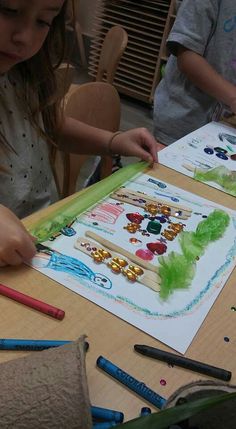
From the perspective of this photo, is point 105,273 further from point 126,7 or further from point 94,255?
point 126,7

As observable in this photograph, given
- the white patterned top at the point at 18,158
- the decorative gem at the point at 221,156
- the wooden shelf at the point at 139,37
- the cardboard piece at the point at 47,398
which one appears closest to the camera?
the cardboard piece at the point at 47,398

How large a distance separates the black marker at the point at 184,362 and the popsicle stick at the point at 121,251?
0.45ft

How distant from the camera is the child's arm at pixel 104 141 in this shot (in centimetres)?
88

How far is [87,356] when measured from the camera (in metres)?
0.44

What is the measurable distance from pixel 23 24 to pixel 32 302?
40 cm

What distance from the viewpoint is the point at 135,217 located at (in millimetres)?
683

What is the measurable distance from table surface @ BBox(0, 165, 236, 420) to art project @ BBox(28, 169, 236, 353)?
0.01m

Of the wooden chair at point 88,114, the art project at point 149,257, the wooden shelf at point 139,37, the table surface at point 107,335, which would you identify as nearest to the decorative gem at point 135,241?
the art project at point 149,257

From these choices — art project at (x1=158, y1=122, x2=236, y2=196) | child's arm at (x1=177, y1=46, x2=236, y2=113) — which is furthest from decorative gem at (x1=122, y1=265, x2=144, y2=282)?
child's arm at (x1=177, y1=46, x2=236, y2=113)

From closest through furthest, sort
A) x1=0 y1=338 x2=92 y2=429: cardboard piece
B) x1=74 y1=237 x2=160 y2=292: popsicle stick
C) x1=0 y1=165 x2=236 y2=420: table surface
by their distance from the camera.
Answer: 1. x1=0 y1=338 x2=92 y2=429: cardboard piece
2. x1=0 y1=165 x2=236 y2=420: table surface
3. x1=74 y1=237 x2=160 y2=292: popsicle stick

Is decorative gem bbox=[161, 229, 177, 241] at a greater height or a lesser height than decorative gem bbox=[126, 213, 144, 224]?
lesser

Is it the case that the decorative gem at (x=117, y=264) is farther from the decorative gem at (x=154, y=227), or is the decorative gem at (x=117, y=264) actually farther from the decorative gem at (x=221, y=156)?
the decorative gem at (x=221, y=156)

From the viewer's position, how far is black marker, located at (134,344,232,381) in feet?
1.47

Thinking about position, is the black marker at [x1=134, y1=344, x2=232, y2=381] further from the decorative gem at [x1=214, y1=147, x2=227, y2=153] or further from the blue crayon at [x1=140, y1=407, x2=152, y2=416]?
the decorative gem at [x1=214, y1=147, x2=227, y2=153]
